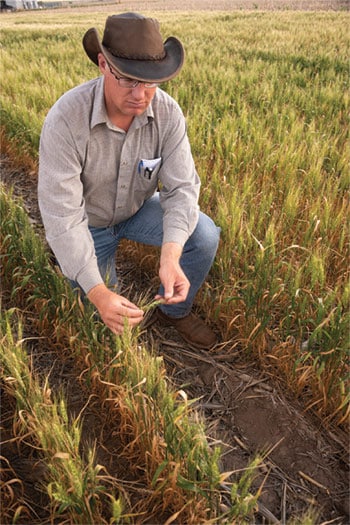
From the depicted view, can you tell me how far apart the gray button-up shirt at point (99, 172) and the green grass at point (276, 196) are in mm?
338

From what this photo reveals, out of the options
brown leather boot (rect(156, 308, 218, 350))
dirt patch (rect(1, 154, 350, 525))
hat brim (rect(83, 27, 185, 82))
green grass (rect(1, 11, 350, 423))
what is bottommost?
dirt patch (rect(1, 154, 350, 525))

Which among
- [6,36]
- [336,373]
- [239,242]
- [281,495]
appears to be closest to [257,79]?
[239,242]

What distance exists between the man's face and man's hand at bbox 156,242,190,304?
0.50 metres

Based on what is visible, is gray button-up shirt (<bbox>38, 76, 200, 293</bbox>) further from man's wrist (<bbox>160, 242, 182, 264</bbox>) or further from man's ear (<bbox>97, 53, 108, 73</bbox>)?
man's ear (<bbox>97, 53, 108, 73</bbox>)

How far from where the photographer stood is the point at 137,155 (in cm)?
169

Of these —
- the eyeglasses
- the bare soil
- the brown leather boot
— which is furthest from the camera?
the brown leather boot

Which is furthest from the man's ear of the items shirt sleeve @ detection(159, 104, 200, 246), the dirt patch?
the dirt patch

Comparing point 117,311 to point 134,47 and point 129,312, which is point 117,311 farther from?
point 134,47

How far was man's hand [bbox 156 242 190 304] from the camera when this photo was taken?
4.89 ft

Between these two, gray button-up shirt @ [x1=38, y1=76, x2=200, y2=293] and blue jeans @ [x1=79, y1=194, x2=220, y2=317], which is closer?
gray button-up shirt @ [x1=38, y1=76, x2=200, y2=293]

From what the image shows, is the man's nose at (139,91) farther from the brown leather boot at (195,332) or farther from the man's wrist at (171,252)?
the brown leather boot at (195,332)

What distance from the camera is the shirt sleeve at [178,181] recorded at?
1652mm

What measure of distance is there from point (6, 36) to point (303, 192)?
12.7 metres

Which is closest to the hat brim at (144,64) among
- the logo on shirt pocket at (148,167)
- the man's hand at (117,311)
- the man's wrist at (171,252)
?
the logo on shirt pocket at (148,167)
